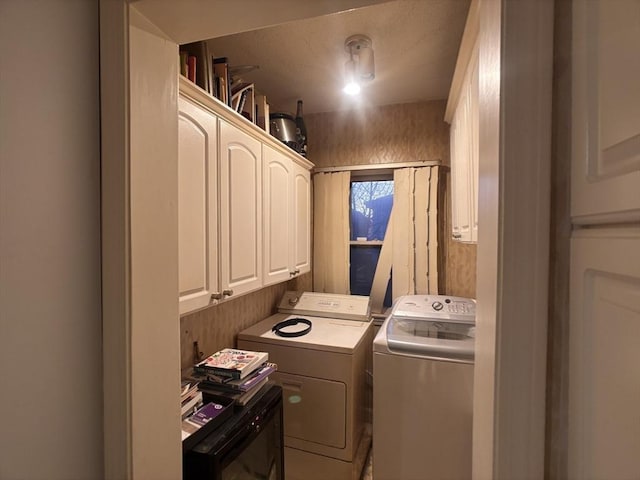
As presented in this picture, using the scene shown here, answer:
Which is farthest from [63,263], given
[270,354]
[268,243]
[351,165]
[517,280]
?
[351,165]

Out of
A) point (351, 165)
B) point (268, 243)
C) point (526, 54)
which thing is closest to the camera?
point (526, 54)

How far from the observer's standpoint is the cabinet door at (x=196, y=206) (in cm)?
113

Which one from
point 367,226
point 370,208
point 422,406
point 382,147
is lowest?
point 422,406

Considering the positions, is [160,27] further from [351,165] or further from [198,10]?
[351,165]

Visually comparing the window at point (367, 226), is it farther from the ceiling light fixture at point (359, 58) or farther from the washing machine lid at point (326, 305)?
the ceiling light fixture at point (359, 58)

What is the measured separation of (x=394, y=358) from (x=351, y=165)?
153cm

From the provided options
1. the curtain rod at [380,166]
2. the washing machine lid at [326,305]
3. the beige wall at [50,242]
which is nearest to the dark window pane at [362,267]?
the washing machine lid at [326,305]

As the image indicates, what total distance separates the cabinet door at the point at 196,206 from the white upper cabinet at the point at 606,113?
1115 millimetres

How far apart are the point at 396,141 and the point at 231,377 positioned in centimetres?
202

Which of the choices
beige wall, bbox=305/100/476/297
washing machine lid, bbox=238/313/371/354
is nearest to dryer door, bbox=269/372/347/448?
washing machine lid, bbox=238/313/371/354

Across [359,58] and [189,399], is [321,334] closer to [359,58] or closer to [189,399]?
[189,399]

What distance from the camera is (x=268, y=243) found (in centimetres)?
180

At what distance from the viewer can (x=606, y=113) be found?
39cm

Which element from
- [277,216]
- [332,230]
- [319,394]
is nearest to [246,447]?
[319,394]
